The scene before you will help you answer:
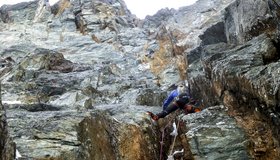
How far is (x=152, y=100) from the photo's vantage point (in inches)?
893

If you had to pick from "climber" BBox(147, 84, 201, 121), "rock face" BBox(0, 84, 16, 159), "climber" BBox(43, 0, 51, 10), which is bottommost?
"climber" BBox(147, 84, 201, 121)

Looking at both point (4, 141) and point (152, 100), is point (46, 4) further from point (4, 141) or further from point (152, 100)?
point (4, 141)

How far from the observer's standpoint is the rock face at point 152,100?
10820 millimetres

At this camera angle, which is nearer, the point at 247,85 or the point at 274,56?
the point at 247,85

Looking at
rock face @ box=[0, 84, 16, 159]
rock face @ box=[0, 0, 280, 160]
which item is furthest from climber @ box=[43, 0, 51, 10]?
rock face @ box=[0, 84, 16, 159]

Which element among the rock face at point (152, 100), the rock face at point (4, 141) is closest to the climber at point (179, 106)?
the rock face at point (152, 100)

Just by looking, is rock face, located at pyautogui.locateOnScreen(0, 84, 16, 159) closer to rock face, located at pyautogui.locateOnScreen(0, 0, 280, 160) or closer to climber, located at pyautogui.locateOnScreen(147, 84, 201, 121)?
rock face, located at pyautogui.locateOnScreen(0, 0, 280, 160)

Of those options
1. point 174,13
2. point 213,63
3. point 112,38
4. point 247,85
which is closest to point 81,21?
point 112,38

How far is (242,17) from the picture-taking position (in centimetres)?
2056

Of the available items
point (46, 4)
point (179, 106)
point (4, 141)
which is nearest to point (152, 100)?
point (179, 106)

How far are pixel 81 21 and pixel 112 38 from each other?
731 cm

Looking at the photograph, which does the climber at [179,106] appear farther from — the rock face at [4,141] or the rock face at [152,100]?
the rock face at [4,141]

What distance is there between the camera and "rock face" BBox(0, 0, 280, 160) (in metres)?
10.8

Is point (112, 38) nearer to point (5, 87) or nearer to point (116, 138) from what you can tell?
point (5, 87)
